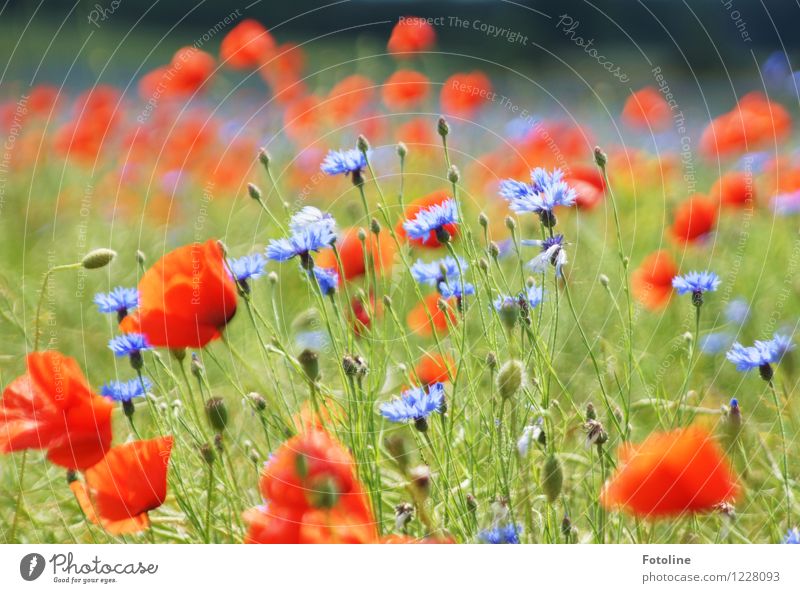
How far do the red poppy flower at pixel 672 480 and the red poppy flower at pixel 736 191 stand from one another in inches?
10.3

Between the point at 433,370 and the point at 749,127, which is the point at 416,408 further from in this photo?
the point at 749,127

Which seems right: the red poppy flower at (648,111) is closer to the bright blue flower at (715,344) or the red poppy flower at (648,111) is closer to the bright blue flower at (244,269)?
the bright blue flower at (715,344)

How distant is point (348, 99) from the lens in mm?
838

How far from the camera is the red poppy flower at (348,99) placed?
81cm

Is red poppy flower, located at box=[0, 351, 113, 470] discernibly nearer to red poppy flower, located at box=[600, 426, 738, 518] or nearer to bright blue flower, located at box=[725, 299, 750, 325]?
red poppy flower, located at box=[600, 426, 738, 518]

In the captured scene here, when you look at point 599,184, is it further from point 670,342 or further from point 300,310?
point 300,310

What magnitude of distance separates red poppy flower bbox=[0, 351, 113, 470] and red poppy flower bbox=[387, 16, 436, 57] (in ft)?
0.97

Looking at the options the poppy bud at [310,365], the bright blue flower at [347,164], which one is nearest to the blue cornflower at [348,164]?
the bright blue flower at [347,164]

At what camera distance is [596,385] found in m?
0.64

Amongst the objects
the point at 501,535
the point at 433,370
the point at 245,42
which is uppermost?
the point at 245,42

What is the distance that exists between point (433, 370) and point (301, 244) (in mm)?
134

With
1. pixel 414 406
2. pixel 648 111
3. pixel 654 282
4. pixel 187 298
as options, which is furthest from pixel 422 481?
pixel 648 111

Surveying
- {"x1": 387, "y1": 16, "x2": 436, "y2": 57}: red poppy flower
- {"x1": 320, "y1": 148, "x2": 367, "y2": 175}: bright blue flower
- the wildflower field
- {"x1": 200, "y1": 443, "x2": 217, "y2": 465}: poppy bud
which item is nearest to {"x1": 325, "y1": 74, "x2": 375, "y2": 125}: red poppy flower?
the wildflower field

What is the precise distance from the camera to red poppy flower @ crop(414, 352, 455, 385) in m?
0.56
